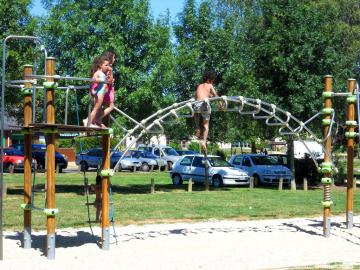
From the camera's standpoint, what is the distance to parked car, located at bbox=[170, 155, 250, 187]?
27.1m

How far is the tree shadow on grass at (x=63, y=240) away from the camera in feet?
35.9

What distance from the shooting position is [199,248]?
10.9m

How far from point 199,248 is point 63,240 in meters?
2.57

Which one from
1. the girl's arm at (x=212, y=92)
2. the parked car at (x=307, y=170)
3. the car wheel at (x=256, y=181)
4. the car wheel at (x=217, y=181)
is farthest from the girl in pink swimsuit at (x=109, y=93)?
the parked car at (x=307, y=170)

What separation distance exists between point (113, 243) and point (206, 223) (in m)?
3.47

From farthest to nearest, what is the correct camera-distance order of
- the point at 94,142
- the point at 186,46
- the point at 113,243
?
the point at 94,142 → the point at 186,46 → the point at 113,243

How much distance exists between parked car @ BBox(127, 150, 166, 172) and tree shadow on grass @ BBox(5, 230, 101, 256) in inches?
1152

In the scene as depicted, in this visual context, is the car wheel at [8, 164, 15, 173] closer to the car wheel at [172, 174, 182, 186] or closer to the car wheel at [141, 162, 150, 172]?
the car wheel at [141, 162, 150, 172]

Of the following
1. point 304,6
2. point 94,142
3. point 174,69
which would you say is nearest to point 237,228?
point 174,69

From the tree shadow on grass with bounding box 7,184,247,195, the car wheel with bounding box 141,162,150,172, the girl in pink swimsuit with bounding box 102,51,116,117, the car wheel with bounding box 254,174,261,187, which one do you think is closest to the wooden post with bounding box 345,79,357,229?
the girl in pink swimsuit with bounding box 102,51,116,117

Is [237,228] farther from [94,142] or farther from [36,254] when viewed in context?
[94,142]

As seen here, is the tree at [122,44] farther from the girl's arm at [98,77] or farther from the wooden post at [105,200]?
the girl's arm at [98,77]

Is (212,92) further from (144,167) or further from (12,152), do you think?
(144,167)

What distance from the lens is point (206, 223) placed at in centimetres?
1421
